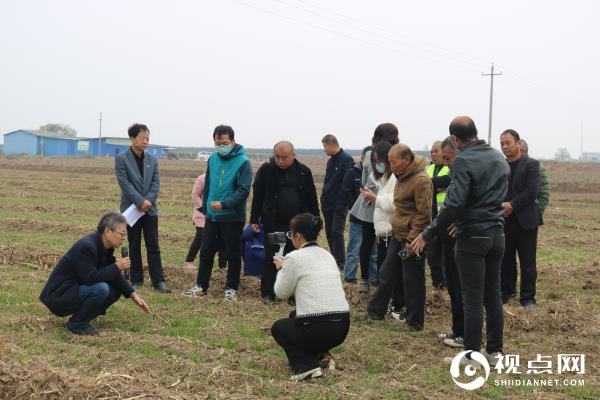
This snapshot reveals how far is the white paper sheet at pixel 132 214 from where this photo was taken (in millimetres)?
8414

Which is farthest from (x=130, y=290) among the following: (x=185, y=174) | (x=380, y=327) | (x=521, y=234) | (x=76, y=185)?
(x=185, y=174)

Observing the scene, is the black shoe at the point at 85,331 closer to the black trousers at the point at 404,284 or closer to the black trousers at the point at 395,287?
the black trousers at the point at 404,284

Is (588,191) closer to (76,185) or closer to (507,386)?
(76,185)

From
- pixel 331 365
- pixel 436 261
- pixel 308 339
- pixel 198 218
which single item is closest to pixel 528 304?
pixel 436 261

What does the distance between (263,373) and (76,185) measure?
22.7m

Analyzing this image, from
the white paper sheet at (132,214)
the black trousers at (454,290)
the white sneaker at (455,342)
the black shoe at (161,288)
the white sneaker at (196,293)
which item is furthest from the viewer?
the black shoe at (161,288)

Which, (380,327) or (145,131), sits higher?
(145,131)

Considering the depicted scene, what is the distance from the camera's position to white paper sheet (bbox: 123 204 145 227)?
841 centimetres

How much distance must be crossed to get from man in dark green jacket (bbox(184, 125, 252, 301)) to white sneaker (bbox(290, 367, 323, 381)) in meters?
2.83

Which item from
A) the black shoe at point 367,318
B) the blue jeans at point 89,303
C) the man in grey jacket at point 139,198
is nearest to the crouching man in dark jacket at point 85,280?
the blue jeans at point 89,303

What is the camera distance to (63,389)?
4.72 metres

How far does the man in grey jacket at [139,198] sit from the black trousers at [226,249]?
0.62 metres
